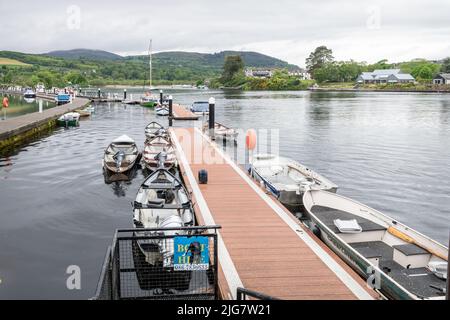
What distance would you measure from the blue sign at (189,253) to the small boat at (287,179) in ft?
37.1

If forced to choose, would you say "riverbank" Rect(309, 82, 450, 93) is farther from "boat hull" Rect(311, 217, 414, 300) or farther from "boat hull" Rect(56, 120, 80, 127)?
"boat hull" Rect(311, 217, 414, 300)

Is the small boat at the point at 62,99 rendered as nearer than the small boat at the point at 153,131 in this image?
No

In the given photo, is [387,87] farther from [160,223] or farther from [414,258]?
[160,223]

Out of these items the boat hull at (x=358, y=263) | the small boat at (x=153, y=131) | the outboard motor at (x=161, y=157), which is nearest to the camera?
the boat hull at (x=358, y=263)

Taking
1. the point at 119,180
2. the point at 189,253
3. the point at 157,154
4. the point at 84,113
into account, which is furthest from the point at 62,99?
the point at 189,253

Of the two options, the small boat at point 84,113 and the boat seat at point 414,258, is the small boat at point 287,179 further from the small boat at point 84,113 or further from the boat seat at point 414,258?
the small boat at point 84,113

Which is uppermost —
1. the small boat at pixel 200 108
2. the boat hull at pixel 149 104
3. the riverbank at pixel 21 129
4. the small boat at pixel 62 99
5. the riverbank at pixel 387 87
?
the riverbank at pixel 387 87

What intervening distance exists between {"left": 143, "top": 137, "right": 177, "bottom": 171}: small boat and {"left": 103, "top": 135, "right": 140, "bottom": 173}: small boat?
885 mm

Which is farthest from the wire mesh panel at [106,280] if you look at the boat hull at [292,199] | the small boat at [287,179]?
the small boat at [287,179]

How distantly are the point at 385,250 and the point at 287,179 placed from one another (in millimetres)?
9012

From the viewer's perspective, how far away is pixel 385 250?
13484 mm

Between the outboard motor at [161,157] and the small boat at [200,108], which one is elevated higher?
the small boat at [200,108]

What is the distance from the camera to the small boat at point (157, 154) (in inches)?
988
